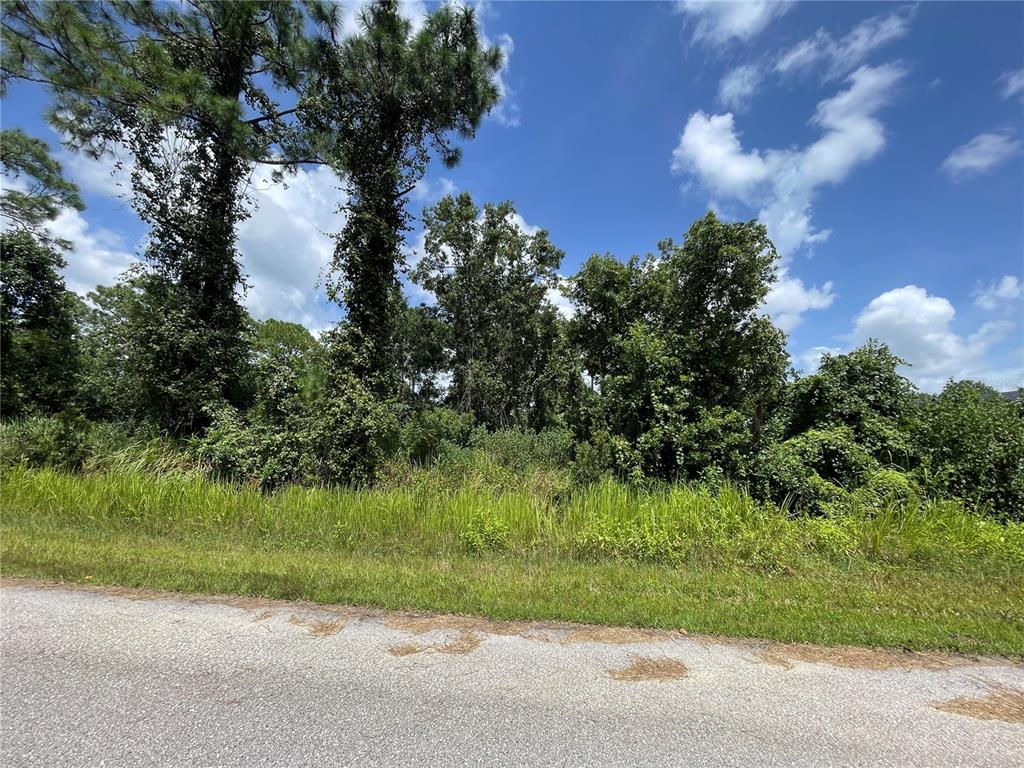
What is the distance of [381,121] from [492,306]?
49.4 ft

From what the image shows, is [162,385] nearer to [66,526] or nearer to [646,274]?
[66,526]

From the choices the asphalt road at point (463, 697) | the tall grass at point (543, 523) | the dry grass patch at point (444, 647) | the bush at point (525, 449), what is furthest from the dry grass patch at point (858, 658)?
→ the bush at point (525, 449)

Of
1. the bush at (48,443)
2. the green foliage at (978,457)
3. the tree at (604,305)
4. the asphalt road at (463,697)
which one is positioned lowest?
the asphalt road at (463,697)

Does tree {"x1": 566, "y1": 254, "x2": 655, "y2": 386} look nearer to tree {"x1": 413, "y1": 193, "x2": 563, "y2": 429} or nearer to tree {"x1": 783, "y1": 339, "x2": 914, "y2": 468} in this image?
tree {"x1": 783, "y1": 339, "x2": 914, "y2": 468}

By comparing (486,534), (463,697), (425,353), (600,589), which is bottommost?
(463,697)

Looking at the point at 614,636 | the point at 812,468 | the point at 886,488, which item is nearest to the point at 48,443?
the point at 614,636

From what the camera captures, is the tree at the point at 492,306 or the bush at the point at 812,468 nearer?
Result: the bush at the point at 812,468

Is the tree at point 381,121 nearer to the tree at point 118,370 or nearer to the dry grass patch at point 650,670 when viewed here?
the tree at point 118,370

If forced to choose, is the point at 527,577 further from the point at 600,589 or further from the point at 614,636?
the point at 614,636

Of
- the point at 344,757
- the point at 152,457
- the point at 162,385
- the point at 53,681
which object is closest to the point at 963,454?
the point at 344,757

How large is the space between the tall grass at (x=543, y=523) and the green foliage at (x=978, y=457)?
3.38 ft

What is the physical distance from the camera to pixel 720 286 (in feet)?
30.5

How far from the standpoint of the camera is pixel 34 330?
1634 centimetres

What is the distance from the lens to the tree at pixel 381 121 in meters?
11.0
